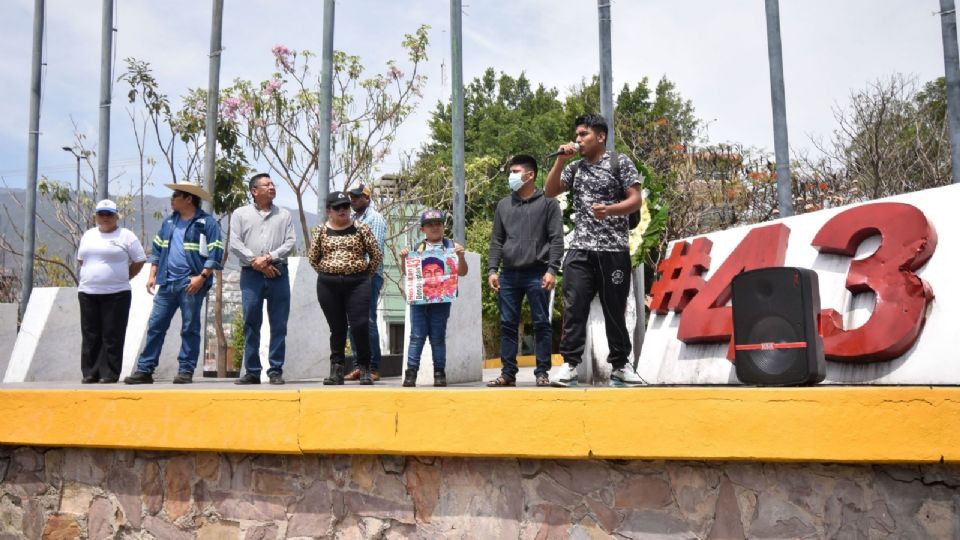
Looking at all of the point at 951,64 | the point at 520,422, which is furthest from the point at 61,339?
the point at 951,64

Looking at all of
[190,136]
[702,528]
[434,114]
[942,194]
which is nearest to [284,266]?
[702,528]

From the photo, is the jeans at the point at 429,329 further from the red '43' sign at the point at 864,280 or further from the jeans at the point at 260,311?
the red '43' sign at the point at 864,280

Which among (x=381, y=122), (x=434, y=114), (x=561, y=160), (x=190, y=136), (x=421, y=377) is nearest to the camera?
(x=561, y=160)

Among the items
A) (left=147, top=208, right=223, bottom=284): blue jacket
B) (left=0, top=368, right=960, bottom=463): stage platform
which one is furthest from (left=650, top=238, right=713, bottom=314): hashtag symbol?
(left=147, top=208, right=223, bottom=284): blue jacket

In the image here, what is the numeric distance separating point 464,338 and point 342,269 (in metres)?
1.39

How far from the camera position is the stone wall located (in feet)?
13.7

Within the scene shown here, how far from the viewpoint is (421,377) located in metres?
7.54

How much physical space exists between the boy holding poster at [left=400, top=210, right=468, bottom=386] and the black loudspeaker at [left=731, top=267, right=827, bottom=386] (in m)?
2.47

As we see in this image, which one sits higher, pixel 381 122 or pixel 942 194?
pixel 381 122

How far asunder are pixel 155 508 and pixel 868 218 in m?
4.87

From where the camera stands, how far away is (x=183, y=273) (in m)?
7.61

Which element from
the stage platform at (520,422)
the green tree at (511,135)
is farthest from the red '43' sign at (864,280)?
the green tree at (511,135)

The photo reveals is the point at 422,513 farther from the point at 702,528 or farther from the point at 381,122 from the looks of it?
the point at 381,122

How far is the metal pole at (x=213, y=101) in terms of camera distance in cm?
1066
